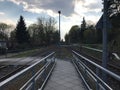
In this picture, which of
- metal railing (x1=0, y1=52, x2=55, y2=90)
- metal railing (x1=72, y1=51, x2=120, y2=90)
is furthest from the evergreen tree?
metal railing (x1=0, y1=52, x2=55, y2=90)

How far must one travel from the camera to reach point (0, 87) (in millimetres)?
3330

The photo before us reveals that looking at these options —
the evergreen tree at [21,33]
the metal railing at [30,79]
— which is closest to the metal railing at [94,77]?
the metal railing at [30,79]

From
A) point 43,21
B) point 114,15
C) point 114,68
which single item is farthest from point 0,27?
point 114,68

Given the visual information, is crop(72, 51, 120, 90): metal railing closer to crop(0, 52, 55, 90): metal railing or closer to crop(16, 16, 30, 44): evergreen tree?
crop(0, 52, 55, 90): metal railing

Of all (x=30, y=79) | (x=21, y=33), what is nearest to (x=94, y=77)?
(x=30, y=79)

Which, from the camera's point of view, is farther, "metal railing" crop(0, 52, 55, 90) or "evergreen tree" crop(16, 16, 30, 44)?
"evergreen tree" crop(16, 16, 30, 44)

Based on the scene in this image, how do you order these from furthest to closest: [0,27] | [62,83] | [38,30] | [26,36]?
1. [0,27]
2. [38,30]
3. [26,36]
4. [62,83]

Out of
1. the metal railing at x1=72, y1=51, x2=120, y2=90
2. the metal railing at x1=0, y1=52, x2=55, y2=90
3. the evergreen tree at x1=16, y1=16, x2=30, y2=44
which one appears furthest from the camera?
the evergreen tree at x1=16, y1=16, x2=30, y2=44

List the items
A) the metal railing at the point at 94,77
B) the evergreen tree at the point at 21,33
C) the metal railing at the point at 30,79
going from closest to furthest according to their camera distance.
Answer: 1. the metal railing at the point at 30,79
2. the metal railing at the point at 94,77
3. the evergreen tree at the point at 21,33

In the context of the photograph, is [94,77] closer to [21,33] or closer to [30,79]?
[30,79]

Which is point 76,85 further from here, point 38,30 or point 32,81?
point 38,30

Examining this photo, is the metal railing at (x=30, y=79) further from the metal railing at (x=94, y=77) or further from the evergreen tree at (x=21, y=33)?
the evergreen tree at (x=21, y=33)

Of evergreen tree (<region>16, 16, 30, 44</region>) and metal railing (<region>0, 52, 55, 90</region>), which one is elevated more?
evergreen tree (<region>16, 16, 30, 44</region>)

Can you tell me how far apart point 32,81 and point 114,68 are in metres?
10.8
